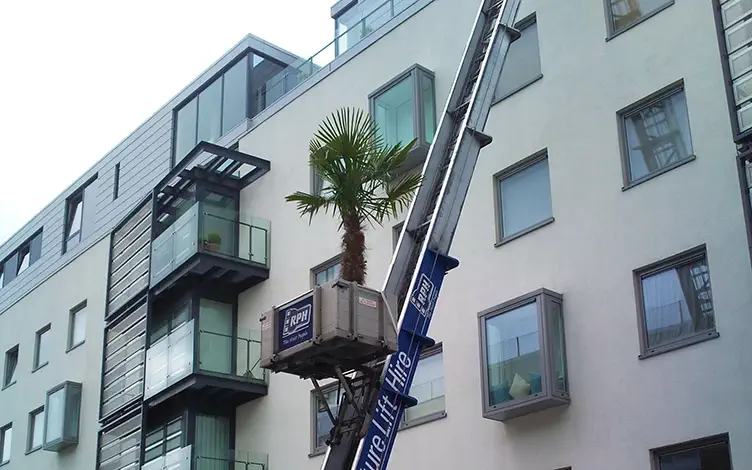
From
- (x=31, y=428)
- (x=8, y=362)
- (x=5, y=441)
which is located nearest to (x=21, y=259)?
(x=8, y=362)

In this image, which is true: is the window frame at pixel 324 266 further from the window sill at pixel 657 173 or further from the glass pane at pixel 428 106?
the window sill at pixel 657 173

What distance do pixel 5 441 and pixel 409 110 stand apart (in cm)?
2228

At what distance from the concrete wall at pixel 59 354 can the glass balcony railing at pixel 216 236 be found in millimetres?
6772

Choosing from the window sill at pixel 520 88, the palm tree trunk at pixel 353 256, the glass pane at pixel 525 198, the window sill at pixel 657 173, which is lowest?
the palm tree trunk at pixel 353 256

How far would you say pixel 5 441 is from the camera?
40.2m

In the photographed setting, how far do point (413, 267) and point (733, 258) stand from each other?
209 inches

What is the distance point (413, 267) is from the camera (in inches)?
667

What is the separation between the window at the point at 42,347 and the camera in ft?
129

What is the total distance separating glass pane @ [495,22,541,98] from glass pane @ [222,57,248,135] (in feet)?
36.0

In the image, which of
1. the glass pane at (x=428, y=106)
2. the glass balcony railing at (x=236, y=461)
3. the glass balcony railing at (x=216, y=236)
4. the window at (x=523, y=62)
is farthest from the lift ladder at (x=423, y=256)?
the glass balcony railing at (x=236, y=461)

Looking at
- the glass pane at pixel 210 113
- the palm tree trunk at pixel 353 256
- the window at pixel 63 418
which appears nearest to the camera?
the palm tree trunk at pixel 353 256

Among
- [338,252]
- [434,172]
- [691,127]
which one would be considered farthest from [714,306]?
[338,252]

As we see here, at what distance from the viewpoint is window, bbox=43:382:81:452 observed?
35.0 m

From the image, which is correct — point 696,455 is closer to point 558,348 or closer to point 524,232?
point 558,348
